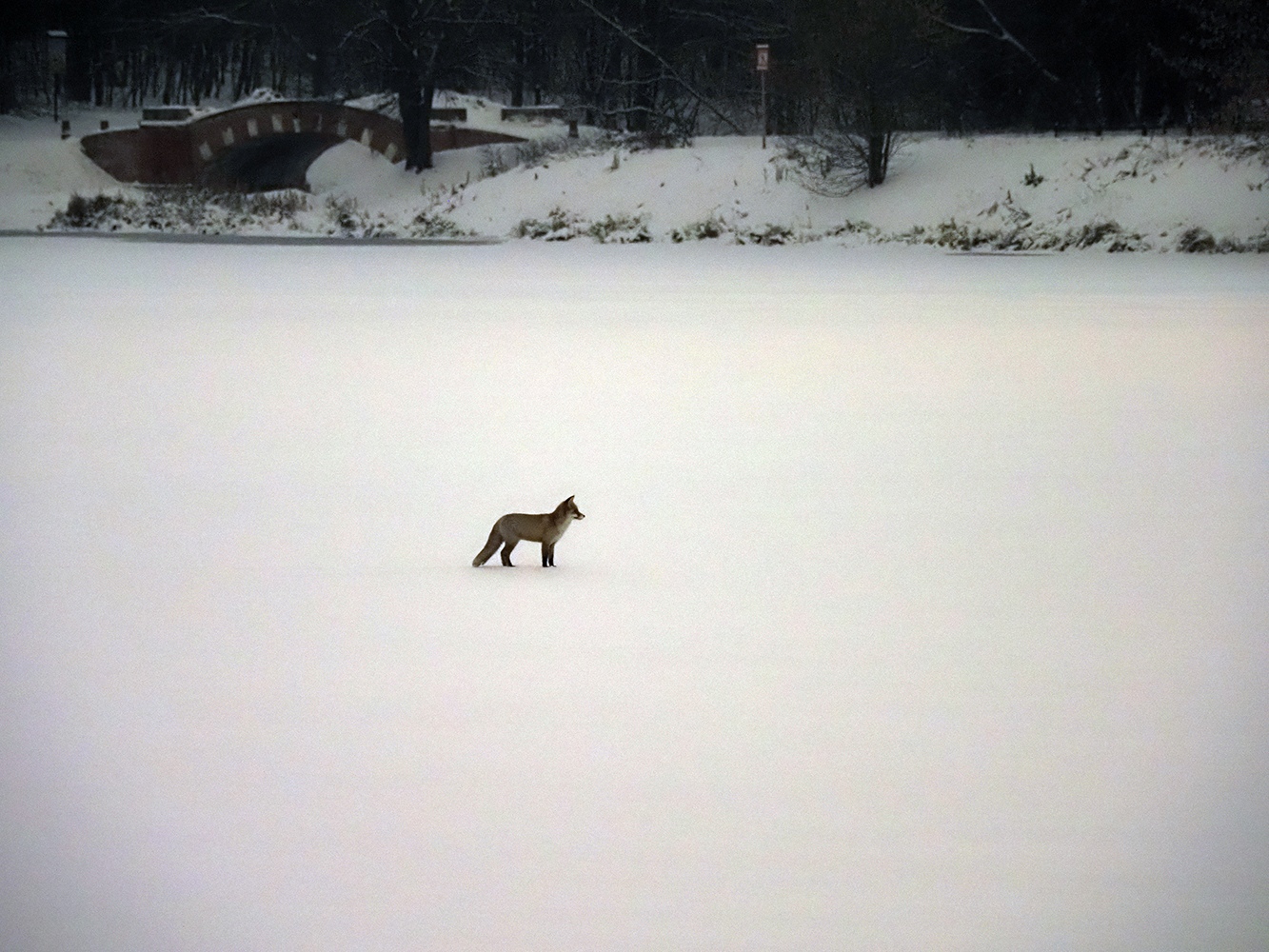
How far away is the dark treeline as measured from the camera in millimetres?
27328

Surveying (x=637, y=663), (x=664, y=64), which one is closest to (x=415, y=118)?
(x=664, y=64)

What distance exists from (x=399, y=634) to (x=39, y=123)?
3563 centimetres

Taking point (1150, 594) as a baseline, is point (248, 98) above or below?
above

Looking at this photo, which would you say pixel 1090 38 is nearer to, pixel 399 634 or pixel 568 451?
pixel 568 451

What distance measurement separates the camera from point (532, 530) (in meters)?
4.80

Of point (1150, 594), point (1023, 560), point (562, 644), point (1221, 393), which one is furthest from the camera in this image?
point (1221, 393)

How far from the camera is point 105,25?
38.5 meters

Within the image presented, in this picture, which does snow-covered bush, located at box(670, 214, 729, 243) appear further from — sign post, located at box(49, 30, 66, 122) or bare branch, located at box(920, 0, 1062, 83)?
sign post, located at box(49, 30, 66, 122)

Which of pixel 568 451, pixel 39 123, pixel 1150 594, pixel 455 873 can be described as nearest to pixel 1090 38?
pixel 39 123

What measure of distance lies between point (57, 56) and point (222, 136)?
15.5ft

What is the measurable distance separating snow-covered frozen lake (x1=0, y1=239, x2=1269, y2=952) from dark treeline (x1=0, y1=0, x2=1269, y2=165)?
680 inches

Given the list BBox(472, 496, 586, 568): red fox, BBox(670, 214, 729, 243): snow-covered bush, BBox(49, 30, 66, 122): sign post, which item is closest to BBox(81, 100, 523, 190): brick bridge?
BBox(49, 30, 66, 122): sign post

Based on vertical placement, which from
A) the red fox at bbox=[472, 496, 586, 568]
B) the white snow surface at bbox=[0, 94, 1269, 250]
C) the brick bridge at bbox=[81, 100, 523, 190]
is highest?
the brick bridge at bbox=[81, 100, 523, 190]

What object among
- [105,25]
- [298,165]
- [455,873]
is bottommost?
[455,873]
